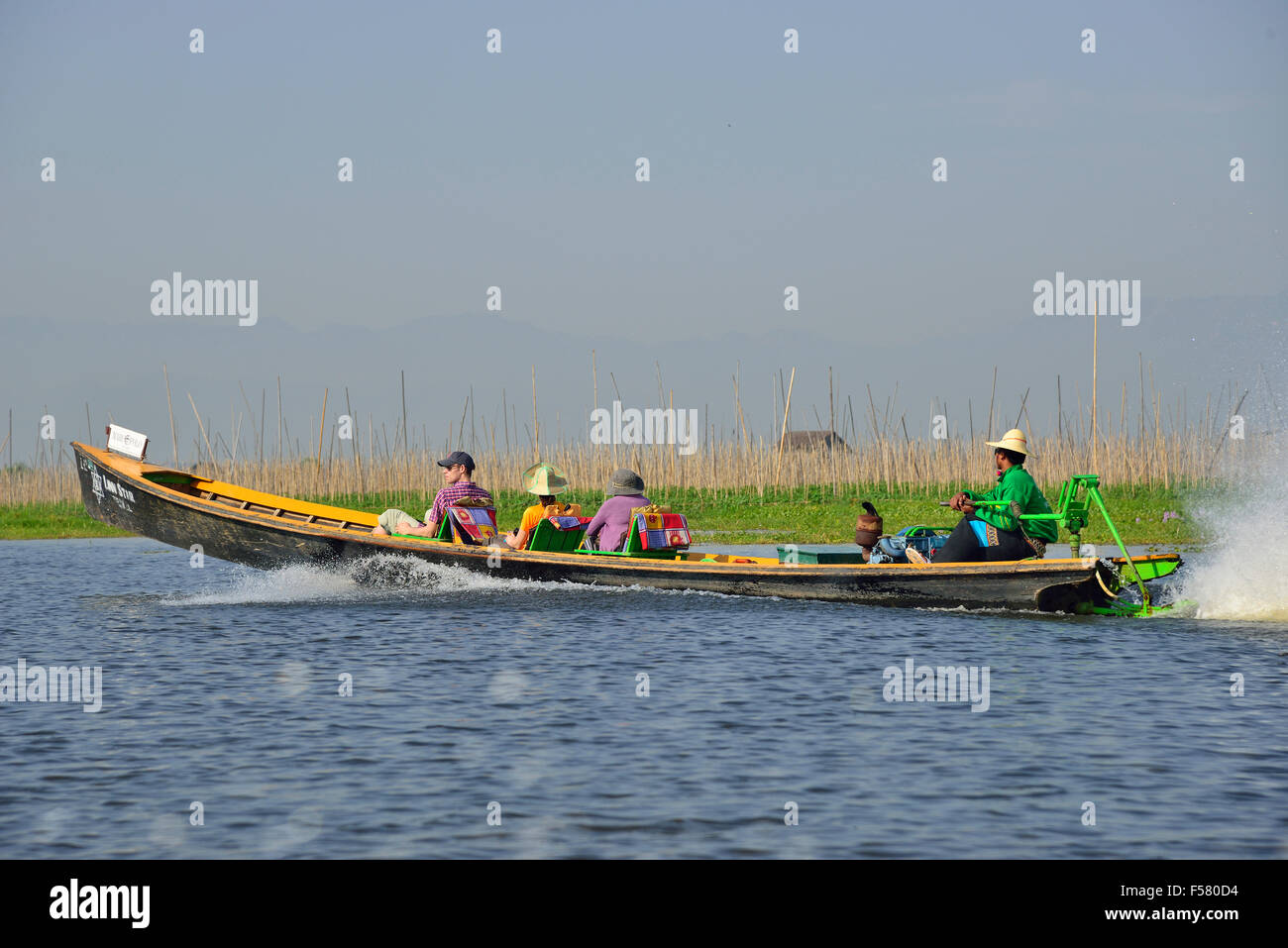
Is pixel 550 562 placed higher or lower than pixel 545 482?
lower

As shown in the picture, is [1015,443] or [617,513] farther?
[617,513]

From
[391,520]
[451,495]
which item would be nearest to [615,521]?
[451,495]

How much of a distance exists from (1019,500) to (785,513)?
46.5ft

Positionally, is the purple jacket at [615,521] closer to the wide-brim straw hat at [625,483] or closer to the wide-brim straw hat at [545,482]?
the wide-brim straw hat at [625,483]

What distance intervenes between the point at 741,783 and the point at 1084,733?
230 centimetres

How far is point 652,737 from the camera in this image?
8016mm

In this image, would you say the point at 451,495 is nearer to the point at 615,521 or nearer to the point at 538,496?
the point at 538,496

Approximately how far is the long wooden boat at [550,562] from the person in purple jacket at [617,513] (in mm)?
469

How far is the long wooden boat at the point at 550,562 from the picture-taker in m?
12.5

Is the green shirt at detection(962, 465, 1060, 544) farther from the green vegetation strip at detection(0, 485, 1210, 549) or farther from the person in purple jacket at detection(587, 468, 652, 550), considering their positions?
the green vegetation strip at detection(0, 485, 1210, 549)

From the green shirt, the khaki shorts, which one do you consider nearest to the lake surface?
the green shirt

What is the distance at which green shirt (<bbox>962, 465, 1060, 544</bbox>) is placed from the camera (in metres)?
12.7

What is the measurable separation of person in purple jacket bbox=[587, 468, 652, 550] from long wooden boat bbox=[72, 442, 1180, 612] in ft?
1.54
